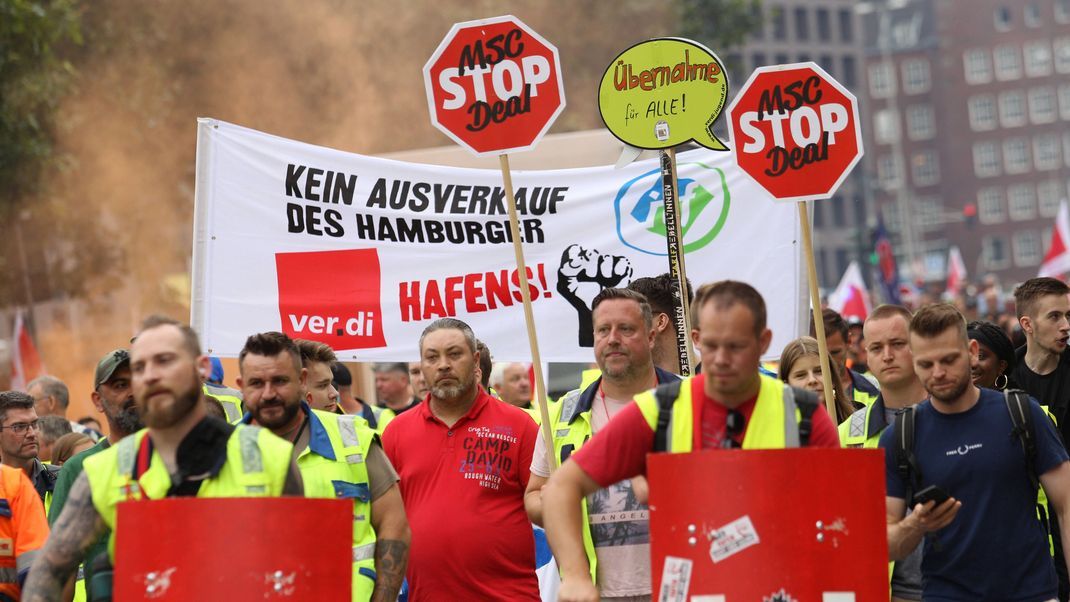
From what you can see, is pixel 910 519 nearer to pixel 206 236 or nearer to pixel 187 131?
pixel 206 236

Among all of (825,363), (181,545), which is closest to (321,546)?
(181,545)

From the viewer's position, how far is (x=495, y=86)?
24.0 ft

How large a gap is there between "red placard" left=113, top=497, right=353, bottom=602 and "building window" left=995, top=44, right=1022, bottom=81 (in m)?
113

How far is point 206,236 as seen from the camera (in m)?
9.03

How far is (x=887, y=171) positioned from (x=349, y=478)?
Result: 111911 mm

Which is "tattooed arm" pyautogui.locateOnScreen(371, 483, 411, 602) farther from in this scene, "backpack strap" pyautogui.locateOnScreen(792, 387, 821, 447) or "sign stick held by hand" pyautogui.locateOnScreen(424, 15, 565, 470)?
"backpack strap" pyautogui.locateOnScreen(792, 387, 821, 447)

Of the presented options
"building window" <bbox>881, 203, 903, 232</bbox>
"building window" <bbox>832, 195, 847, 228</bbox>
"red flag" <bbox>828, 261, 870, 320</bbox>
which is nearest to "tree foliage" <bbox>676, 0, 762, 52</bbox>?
Answer: "red flag" <bbox>828, 261, 870, 320</bbox>

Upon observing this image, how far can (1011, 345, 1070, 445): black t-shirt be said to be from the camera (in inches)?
300

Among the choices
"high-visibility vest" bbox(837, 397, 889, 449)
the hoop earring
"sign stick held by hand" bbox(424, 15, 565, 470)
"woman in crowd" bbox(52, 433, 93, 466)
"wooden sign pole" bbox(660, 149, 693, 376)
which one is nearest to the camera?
"high-visibility vest" bbox(837, 397, 889, 449)

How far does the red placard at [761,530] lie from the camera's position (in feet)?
14.6

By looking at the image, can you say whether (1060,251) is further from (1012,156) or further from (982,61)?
(982,61)

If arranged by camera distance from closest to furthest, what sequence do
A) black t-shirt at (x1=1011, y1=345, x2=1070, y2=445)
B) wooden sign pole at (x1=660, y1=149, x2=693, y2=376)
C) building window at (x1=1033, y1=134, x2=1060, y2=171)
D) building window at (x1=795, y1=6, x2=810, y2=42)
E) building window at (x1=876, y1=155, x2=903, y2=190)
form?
wooden sign pole at (x1=660, y1=149, x2=693, y2=376) < black t-shirt at (x1=1011, y1=345, x2=1070, y2=445) < building window at (x1=795, y1=6, x2=810, y2=42) < building window at (x1=1033, y1=134, x2=1060, y2=171) < building window at (x1=876, y1=155, x2=903, y2=190)

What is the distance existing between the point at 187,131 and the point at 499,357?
19.8m

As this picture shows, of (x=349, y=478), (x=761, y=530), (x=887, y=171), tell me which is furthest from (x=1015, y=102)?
(x=761, y=530)
